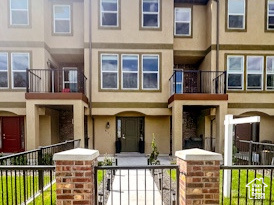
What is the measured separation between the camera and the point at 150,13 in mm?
12477

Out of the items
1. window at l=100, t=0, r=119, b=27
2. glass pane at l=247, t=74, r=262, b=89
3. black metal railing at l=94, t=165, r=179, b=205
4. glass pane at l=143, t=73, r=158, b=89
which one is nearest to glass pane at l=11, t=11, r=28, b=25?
window at l=100, t=0, r=119, b=27

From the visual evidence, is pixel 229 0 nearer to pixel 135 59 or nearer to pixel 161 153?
Result: pixel 135 59

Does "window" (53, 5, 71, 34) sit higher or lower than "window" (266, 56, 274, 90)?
higher

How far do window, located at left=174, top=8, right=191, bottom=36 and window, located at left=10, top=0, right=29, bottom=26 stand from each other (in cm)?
896

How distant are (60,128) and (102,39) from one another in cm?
659

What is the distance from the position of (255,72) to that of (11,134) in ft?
49.7

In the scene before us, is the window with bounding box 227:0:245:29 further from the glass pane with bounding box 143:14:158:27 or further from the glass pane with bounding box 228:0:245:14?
the glass pane with bounding box 143:14:158:27

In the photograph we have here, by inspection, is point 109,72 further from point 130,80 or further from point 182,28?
point 182,28

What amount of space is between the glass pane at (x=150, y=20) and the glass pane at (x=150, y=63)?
2015mm

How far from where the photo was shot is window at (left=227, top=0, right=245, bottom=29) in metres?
12.4

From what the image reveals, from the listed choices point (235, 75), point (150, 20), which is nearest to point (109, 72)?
point (150, 20)

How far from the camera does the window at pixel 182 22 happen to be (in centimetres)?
1332

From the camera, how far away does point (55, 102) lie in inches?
406

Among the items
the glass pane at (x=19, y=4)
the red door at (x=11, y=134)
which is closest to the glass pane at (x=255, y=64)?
the glass pane at (x=19, y=4)
